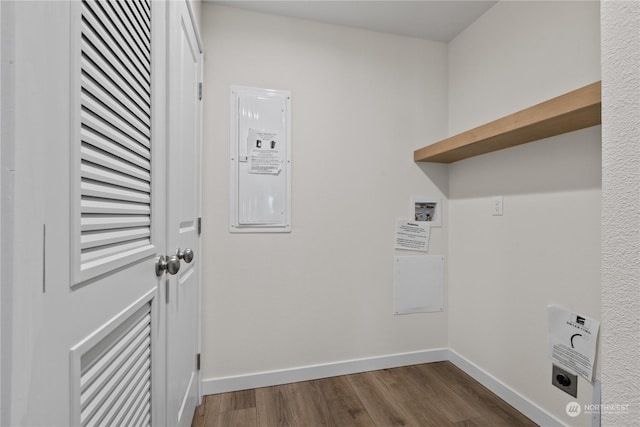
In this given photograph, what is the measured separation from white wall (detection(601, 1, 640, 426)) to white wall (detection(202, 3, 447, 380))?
1498mm

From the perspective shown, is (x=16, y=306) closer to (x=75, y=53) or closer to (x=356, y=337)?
(x=75, y=53)

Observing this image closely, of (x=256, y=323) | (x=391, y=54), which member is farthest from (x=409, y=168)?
(x=256, y=323)

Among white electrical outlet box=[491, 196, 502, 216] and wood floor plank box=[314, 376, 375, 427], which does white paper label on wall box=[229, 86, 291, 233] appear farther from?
white electrical outlet box=[491, 196, 502, 216]

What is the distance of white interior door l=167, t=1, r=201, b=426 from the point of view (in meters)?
1.05

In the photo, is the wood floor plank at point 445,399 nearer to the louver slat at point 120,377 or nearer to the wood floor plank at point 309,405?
the wood floor plank at point 309,405

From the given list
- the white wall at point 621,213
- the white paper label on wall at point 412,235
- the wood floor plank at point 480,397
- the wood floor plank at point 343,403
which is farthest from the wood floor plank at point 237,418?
the white wall at point 621,213

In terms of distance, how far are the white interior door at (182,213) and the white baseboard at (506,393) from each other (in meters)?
1.73

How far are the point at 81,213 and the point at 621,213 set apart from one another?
100 cm

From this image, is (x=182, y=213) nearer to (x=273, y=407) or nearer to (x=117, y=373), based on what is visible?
(x=117, y=373)

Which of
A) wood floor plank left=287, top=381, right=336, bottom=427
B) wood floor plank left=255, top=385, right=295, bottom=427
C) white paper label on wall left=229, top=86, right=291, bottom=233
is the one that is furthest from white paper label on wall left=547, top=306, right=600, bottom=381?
white paper label on wall left=229, top=86, right=291, bottom=233

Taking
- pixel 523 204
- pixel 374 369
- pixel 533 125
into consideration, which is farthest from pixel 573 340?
pixel 374 369

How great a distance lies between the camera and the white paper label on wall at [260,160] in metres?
1.87

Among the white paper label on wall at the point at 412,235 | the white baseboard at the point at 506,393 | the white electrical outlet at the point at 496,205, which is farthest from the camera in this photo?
the white paper label on wall at the point at 412,235

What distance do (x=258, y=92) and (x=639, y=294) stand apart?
1.91m
